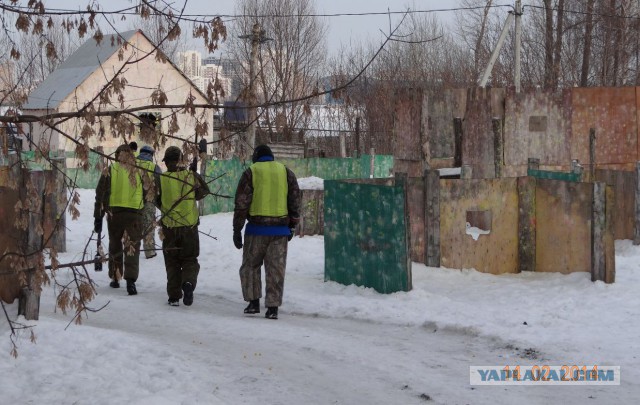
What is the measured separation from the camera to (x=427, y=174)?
11344 mm

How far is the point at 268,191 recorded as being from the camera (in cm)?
930

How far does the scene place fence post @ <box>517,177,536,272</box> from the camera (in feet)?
37.1

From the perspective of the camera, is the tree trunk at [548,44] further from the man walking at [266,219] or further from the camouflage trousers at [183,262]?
the man walking at [266,219]

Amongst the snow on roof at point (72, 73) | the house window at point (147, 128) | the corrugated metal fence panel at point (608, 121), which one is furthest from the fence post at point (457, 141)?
the snow on roof at point (72, 73)

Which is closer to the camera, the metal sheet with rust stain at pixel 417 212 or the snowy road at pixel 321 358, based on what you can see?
the snowy road at pixel 321 358

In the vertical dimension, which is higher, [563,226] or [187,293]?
[563,226]

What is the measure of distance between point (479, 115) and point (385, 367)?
10.7m

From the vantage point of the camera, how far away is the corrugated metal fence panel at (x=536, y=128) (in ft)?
56.9

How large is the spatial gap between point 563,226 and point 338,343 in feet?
13.3

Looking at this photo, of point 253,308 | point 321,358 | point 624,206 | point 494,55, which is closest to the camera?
point 321,358

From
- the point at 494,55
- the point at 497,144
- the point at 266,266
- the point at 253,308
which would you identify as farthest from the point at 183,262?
the point at 494,55

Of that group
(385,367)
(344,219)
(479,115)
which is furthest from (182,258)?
(479,115)

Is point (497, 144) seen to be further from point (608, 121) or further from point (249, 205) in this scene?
point (249, 205)

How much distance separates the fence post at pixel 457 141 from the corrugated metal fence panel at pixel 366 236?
610 cm
